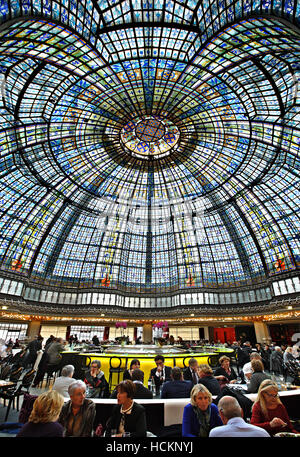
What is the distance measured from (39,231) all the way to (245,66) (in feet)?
139

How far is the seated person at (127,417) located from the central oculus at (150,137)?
35884 millimetres

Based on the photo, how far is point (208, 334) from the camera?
163 ft

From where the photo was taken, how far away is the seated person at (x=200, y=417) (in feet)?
13.4

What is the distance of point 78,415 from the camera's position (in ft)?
13.3

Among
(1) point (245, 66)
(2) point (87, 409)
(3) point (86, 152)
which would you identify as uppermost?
(3) point (86, 152)

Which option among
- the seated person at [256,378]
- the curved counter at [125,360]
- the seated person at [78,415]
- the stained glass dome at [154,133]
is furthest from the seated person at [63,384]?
the stained glass dome at [154,133]

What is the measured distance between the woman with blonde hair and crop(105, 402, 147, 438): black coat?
1.16 metres

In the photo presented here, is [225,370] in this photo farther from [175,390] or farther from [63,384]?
[63,384]

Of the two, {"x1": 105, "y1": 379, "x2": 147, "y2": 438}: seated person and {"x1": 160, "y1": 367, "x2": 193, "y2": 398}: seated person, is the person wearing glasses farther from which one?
{"x1": 160, "y1": 367, "x2": 193, "y2": 398}: seated person

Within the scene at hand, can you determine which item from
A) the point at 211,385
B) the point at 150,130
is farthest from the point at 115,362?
the point at 150,130

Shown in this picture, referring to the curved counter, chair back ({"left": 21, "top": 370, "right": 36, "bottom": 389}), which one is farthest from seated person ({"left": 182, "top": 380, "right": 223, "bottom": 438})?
the curved counter

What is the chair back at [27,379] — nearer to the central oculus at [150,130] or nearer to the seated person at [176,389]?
the seated person at [176,389]
